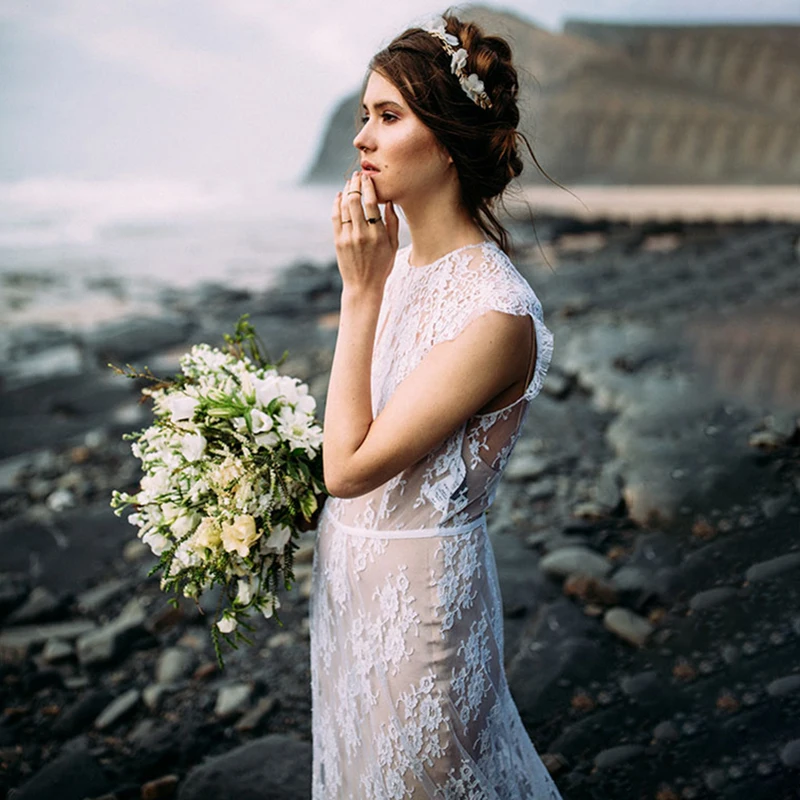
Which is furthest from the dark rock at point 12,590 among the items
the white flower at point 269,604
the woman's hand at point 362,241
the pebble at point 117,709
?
the woman's hand at point 362,241

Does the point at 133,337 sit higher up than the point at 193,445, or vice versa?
the point at 133,337

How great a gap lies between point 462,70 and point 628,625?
2665 mm

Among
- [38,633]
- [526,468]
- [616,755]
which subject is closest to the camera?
[616,755]

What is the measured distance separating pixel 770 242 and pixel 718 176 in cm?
1530

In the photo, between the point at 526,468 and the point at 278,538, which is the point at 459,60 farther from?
the point at 526,468

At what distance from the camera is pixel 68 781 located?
9.11 feet

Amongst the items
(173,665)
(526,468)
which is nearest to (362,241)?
(173,665)

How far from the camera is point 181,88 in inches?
1185

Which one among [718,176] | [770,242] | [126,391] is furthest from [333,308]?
[718,176]

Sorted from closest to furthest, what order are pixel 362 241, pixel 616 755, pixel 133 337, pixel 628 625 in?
pixel 362 241 → pixel 616 755 → pixel 628 625 → pixel 133 337

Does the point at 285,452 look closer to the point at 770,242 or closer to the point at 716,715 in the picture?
the point at 716,715

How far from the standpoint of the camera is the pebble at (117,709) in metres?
3.12

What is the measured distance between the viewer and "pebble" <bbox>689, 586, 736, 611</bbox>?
340 cm

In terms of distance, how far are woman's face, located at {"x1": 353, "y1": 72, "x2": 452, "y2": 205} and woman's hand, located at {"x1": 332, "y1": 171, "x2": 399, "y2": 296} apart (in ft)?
0.23
